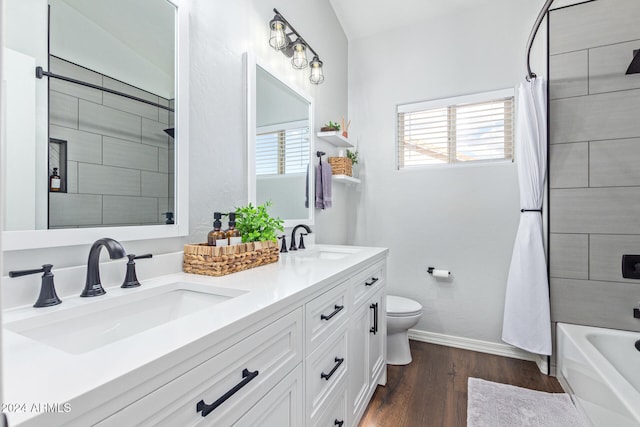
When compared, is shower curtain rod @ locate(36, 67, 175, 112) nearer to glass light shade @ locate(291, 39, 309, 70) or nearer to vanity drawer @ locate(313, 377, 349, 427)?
glass light shade @ locate(291, 39, 309, 70)

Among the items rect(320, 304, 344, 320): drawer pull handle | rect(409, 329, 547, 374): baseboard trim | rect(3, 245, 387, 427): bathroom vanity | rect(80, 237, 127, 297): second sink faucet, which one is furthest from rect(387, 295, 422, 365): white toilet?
rect(80, 237, 127, 297): second sink faucet

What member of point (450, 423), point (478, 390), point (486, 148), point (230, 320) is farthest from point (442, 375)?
point (230, 320)

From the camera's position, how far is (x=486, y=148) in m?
2.59

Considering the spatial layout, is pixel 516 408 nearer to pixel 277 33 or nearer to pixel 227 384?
pixel 227 384

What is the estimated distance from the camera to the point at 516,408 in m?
1.80

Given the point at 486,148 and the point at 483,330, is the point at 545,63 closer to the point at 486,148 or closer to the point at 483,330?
the point at 486,148

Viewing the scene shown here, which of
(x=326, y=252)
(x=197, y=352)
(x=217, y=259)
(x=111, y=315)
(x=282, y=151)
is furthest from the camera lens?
(x=326, y=252)

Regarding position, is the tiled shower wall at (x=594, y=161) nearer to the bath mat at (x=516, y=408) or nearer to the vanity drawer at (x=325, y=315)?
the bath mat at (x=516, y=408)

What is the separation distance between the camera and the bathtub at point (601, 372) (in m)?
1.31

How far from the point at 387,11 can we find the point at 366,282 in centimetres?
231

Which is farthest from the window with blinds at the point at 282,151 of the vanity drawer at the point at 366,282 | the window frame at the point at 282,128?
the vanity drawer at the point at 366,282

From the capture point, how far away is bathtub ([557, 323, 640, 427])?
1.31m

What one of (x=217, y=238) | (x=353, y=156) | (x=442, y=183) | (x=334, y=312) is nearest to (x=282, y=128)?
(x=217, y=238)

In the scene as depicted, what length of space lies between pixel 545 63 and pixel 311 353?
247 centimetres
